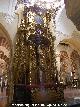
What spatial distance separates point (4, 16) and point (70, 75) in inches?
284

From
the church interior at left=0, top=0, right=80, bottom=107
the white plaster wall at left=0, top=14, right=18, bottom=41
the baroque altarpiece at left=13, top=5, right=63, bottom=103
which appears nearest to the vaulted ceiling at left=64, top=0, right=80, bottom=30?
the church interior at left=0, top=0, right=80, bottom=107

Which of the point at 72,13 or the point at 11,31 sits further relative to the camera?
the point at 11,31

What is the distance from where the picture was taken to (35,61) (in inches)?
→ 356

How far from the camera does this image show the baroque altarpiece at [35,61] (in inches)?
334

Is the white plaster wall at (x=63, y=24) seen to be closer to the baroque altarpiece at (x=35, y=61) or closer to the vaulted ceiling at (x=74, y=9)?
the baroque altarpiece at (x=35, y=61)

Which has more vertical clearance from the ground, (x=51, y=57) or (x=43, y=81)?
(x=51, y=57)

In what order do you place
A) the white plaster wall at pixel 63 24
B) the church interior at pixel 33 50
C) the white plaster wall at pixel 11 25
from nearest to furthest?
the church interior at pixel 33 50
the white plaster wall at pixel 11 25
the white plaster wall at pixel 63 24

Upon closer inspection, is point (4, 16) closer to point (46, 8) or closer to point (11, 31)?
point (11, 31)

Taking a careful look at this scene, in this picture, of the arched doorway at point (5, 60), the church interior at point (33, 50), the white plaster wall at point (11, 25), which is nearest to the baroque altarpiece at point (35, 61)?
the church interior at point (33, 50)

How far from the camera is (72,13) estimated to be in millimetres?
2037

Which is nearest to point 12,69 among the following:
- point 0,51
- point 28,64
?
point 28,64

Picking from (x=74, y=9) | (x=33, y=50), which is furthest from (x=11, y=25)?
(x=74, y=9)

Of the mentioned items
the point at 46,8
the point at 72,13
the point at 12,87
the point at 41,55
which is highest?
the point at 46,8

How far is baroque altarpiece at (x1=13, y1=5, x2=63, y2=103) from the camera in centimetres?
849
